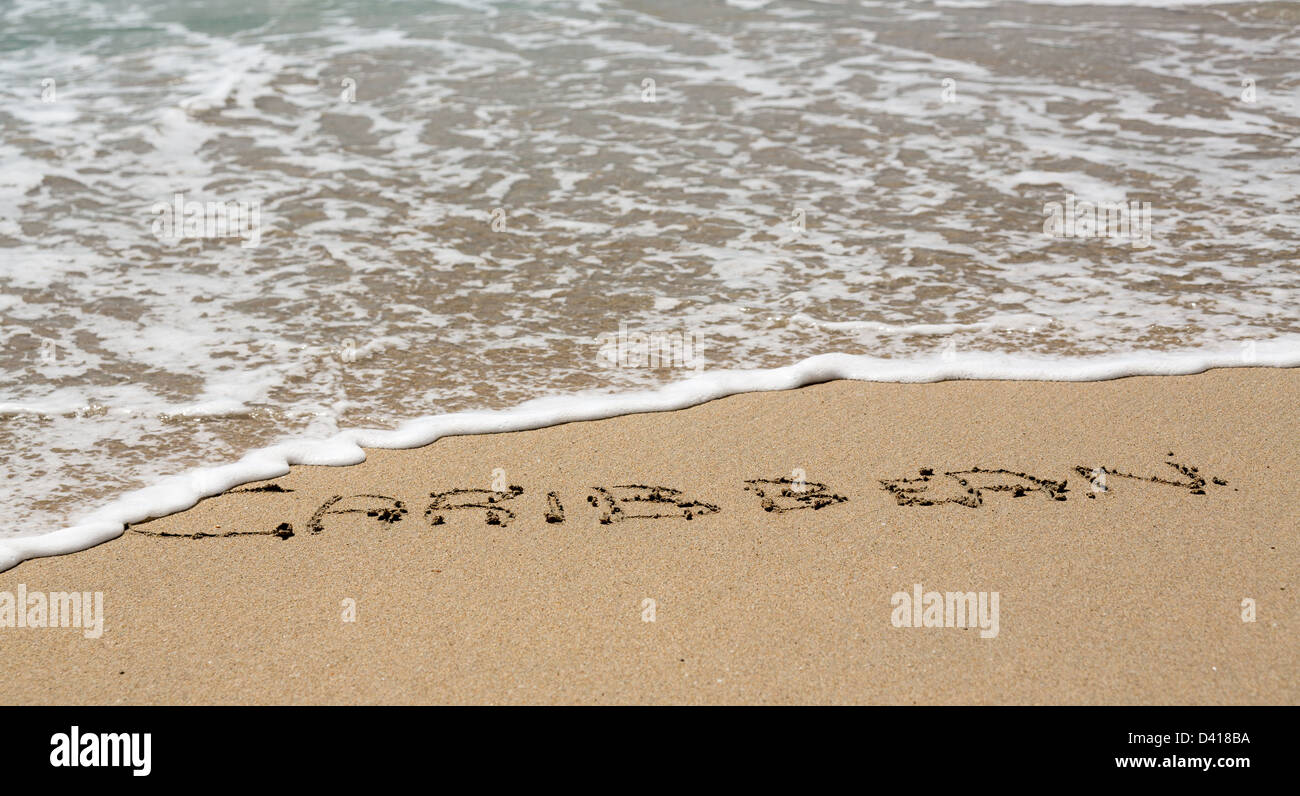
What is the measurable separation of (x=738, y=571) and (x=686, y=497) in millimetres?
418

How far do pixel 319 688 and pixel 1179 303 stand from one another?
12.0 feet

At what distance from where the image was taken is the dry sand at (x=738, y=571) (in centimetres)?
→ 263

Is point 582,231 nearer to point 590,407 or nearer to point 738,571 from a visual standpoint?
point 590,407

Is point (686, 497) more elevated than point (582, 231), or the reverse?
point (582, 231)

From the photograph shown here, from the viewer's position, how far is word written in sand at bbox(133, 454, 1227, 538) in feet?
10.8

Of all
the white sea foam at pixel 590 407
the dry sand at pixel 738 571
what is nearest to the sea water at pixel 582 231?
the white sea foam at pixel 590 407

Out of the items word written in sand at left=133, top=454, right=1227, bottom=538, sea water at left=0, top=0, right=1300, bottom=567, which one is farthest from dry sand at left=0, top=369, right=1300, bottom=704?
sea water at left=0, top=0, right=1300, bottom=567

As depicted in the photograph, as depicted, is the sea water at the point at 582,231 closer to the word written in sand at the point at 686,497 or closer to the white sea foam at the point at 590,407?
the white sea foam at the point at 590,407

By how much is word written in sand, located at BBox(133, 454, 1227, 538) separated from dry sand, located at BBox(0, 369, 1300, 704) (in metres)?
0.01

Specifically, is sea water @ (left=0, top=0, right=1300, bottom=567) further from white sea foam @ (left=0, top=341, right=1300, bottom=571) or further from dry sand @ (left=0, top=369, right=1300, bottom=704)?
dry sand @ (left=0, top=369, right=1300, bottom=704)

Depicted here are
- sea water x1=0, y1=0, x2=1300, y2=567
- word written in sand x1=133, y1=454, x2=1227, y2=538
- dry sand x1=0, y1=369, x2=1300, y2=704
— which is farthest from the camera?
sea water x1=0, y1=0, x2=1300, y2=567

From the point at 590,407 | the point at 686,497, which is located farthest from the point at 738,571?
the point at 590,407

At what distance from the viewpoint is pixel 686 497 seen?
133 inches

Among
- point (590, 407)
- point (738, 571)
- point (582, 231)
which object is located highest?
point (582, 231)
